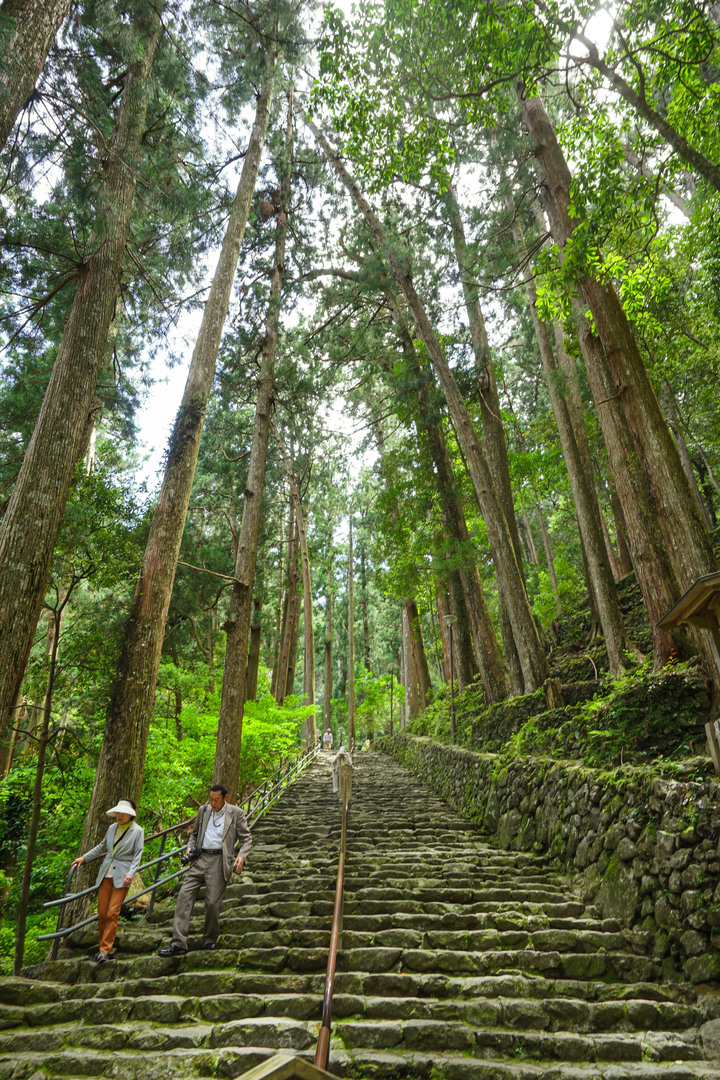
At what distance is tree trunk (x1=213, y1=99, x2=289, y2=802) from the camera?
8820 millimetres

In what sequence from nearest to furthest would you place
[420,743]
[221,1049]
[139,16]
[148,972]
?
[221,1049] < [148,972] < [139,16] < [420,743]

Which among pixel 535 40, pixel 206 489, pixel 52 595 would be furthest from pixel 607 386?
pixel 52 595

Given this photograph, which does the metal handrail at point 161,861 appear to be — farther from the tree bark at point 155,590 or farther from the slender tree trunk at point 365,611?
the slender tree trunk at point 365,611

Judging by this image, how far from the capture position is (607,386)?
748 centimetres

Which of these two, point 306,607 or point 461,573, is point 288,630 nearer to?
point 306,607

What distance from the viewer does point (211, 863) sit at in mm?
5039

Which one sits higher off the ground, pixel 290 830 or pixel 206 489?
pixel 206 489

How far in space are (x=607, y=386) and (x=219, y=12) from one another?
854 cm

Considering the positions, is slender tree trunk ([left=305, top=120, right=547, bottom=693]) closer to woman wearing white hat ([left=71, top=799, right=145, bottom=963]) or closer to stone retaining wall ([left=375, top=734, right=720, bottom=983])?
stone retaining wall ([left=375, top=734, right=720, bottom=983])

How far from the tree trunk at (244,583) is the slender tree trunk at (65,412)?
8.09 ft

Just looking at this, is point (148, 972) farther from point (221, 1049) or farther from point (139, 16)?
point (139, 16)

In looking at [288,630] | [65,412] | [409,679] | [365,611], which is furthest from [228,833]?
[365,611]

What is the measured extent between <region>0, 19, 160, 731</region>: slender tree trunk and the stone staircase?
2.31m

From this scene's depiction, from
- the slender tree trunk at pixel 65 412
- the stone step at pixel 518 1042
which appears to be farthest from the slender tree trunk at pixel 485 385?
the stone step at pixel 518 1042
